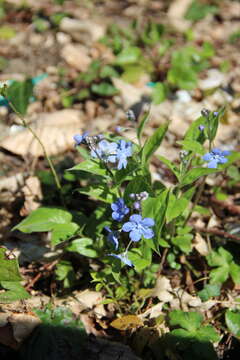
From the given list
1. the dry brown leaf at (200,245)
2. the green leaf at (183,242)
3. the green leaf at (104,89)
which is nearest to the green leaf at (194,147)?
the green leaf at (183,242)

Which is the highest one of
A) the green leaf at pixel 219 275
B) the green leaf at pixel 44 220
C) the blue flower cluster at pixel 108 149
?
the blue flower cluster at pixel 108 149

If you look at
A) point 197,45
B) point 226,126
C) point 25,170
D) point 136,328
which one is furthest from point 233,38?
point 136,328

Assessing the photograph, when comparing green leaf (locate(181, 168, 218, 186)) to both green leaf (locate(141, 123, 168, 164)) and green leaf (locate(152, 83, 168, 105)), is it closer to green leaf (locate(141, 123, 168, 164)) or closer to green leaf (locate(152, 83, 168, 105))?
green leaf (locate(141, 123, 168, 164))

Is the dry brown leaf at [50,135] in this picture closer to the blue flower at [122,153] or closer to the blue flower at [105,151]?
the blue flower at [105,151]

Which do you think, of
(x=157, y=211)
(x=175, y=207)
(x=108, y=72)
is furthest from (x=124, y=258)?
(x=108, y=72)

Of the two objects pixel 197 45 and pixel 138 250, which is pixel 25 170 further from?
pixel 197 45
